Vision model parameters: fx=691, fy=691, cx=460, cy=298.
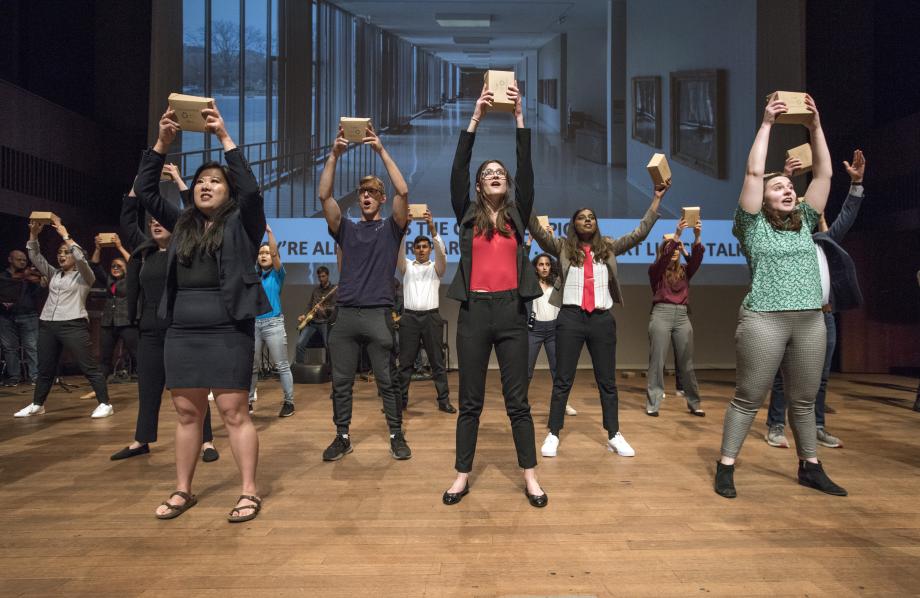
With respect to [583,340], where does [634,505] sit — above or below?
below

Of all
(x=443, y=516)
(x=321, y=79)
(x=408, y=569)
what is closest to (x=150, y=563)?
(x=408, y=569)

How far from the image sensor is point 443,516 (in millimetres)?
2961

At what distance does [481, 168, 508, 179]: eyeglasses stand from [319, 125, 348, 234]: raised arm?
813mm

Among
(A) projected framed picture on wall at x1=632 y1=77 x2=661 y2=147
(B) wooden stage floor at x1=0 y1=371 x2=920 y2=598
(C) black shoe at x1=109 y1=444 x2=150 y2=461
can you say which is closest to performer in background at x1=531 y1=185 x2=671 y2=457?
(B) wooden stage floor at x1=0 y1=371 x2=920 y2=598

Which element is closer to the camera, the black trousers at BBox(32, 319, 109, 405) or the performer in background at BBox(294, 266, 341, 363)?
the black trousers at BBox(32, 319, 109, 405)

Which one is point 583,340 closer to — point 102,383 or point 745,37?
point 102,383

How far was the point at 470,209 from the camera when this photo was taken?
3.17 metres

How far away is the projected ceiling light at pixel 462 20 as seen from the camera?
27.6 ft

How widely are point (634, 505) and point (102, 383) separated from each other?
449 cm

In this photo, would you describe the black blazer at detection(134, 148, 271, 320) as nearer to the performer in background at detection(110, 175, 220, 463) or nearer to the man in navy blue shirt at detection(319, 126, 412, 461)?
the performer in background at detection(110, 175, 220, 463)

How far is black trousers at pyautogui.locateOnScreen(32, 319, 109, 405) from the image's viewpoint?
5.40 metres

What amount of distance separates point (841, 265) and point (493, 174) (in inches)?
73.7

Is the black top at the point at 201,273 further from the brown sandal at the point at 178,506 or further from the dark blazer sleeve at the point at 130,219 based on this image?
the brown sandal at the point at 178,506

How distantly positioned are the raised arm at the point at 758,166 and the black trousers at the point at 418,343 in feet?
9.94
